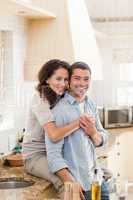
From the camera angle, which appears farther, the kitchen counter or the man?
the man

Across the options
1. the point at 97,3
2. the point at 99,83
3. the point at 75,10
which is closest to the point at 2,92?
the point at 75,10

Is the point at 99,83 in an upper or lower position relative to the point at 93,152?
upper

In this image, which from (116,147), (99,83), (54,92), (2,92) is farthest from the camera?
(99,83)

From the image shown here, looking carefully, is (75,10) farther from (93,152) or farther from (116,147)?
(116,147)

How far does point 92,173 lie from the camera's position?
2.72m

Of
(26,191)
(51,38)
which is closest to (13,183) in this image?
(26,191)

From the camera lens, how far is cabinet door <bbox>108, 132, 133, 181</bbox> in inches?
212

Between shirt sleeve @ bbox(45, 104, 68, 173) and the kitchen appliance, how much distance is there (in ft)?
10.4

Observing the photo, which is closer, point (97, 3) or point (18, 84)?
point (18, 84)

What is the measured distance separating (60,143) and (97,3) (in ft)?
8.73

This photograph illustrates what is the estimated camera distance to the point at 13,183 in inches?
113

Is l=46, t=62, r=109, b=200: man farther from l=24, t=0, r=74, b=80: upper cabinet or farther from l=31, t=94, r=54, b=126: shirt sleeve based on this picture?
l=24, t=0, r=74, b=80: upper cabinet

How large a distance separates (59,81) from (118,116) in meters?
3.26

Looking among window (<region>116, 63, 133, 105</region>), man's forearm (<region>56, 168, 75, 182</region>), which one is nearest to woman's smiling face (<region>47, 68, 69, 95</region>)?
man's forearm (<region>56, 168, 75, 182</region>)
